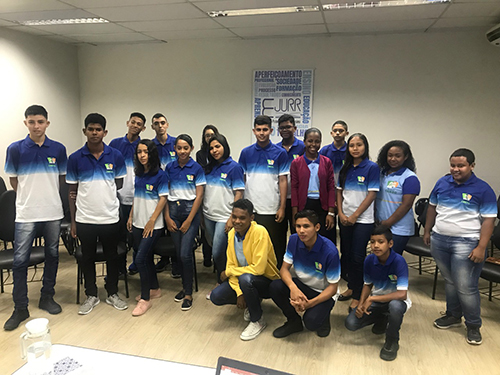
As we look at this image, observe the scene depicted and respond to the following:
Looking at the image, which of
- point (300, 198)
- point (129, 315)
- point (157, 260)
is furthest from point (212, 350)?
point (157, 260)

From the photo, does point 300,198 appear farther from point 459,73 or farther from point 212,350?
point 459,73

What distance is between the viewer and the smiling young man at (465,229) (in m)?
2.34

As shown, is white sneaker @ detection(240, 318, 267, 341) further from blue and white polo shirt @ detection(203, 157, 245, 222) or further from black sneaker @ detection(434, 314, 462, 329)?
black sneaker @ detection(434, 314, 462, 329)

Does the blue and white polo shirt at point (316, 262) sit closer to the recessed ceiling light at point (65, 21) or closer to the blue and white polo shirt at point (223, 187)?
the blue and white polo shirt at point (223, 187)

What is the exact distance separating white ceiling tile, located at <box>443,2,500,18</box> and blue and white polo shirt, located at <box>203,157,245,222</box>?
2.78m

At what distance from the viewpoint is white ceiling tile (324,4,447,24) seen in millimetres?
3592

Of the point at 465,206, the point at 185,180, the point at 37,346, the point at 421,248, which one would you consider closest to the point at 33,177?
the point at 185,180


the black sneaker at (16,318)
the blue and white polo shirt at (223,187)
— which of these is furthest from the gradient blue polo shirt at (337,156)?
the black sneaker at (16,318)

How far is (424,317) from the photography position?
2.82 m

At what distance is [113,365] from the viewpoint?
1269 millimetres

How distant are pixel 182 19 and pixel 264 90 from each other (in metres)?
1.52

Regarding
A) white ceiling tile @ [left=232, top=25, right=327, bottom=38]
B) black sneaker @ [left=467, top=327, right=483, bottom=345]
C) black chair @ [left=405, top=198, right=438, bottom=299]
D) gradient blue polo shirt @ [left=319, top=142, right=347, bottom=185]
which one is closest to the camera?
black sneaker @ [left=467, top=327, right=483, bottom=345]

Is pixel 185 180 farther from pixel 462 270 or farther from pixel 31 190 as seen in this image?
pixel 462 270

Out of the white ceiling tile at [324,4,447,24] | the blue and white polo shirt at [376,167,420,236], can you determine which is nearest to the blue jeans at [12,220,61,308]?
the blue and white polo shirt at [376,167,420,236]
